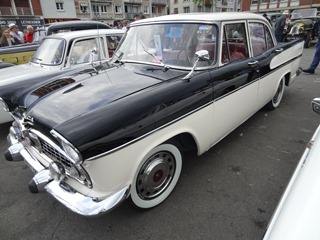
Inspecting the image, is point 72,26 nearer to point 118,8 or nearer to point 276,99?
point 276,99

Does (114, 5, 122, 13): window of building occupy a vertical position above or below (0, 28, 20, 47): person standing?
above

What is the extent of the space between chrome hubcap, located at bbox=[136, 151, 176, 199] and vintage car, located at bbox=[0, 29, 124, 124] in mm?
2372

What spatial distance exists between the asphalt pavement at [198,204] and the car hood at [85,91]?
1.03 meters

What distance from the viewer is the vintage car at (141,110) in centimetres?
176

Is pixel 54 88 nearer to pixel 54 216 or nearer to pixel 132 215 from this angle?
pixel 54 216

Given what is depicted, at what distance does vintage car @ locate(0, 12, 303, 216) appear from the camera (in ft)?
5.77

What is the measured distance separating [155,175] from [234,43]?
197 cm

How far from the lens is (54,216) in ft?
7.73

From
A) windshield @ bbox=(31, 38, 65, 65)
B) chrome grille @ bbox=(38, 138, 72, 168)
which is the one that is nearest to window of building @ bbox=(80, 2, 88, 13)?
windshield @ bbox=(31, 38, 65, 65)

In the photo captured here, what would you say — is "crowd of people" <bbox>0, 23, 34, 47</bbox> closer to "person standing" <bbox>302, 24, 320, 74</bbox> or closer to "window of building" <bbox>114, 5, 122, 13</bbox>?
"person standing" <bbox>302, 24, 320, 74</bbox>

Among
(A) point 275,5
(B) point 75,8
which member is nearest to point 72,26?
(B) point 75,8

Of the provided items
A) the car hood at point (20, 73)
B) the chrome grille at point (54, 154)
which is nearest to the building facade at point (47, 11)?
the car hood at point (20, 73)

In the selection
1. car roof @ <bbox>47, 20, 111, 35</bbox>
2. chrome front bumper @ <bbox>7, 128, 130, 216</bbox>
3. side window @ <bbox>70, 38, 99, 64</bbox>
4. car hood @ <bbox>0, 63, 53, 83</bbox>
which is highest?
car roof @ <bbox>47, 20, 111, 35</bbox>

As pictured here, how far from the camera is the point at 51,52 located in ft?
15.5
